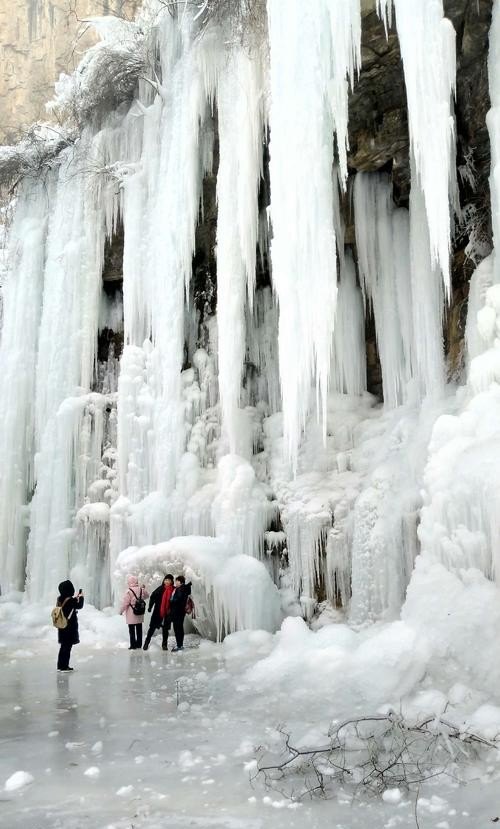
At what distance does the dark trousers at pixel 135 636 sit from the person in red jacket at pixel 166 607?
0.31 m

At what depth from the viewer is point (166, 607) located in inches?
343

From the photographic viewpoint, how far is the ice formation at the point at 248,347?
7633 millimetres

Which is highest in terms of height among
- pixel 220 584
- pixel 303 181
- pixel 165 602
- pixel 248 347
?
pixel 303 181

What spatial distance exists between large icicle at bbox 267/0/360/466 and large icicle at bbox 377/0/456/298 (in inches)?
29.2

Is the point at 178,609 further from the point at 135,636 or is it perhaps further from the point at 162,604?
the point at 135,636

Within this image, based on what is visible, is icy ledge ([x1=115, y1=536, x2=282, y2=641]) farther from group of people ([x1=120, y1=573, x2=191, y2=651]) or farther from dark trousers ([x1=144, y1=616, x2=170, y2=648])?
dark trousers ([x1=144, y1=616, x2=170, y2=648])

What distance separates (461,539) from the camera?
243 inches

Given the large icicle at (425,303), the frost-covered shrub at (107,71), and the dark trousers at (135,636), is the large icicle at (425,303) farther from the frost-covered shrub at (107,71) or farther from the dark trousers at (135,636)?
the frost-covered shrub at (107,71)

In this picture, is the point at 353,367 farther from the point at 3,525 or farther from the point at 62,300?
the point at 3,525

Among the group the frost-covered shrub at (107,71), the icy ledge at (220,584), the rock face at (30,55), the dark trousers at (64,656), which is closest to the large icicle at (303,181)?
→ the icy ledge at (220,584)

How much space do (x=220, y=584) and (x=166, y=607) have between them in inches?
28.8

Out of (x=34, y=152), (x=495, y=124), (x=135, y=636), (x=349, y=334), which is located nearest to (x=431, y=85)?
(x=495, y=124)

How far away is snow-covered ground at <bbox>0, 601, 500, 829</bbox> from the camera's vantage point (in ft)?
10.0

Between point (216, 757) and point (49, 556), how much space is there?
8.62m
